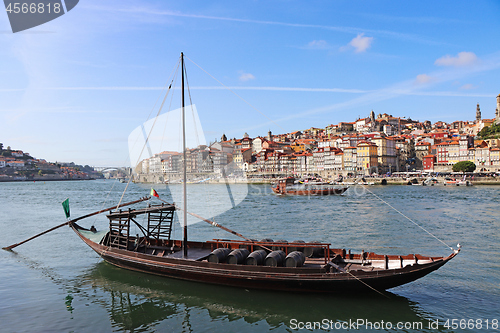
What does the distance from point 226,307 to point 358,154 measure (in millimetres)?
74677

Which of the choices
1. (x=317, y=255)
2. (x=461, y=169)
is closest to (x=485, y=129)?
(x=461, y=169)

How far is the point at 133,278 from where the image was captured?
34.1 feet

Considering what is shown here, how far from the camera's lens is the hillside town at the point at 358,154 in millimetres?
77625

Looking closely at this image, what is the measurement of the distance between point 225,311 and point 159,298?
6.06 ft

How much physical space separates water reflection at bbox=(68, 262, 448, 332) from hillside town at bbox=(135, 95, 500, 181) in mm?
62313

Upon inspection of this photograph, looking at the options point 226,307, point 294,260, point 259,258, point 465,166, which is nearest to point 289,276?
point 294,260

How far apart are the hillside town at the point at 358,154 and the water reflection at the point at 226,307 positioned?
6231 cm

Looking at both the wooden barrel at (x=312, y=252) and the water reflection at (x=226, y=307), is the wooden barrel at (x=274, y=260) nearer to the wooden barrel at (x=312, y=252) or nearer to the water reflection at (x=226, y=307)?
the water reflection at (x=226, y=307)

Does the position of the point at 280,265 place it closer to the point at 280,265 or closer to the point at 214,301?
the point at 280,265

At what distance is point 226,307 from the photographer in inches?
323

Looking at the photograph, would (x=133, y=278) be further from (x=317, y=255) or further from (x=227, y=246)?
(x=317, y=255)

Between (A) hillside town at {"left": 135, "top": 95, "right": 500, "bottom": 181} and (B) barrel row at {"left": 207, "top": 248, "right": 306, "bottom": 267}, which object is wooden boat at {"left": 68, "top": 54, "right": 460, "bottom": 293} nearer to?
(B) barrel row at {"left": 207, "top": 248, "right": 306, "bottom": 267}

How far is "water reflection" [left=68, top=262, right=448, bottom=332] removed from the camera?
7473 mm

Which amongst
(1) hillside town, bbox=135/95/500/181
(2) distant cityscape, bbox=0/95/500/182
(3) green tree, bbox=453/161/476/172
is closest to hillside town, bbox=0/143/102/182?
(2) distant cityscape, bbox=0/95/500/182
